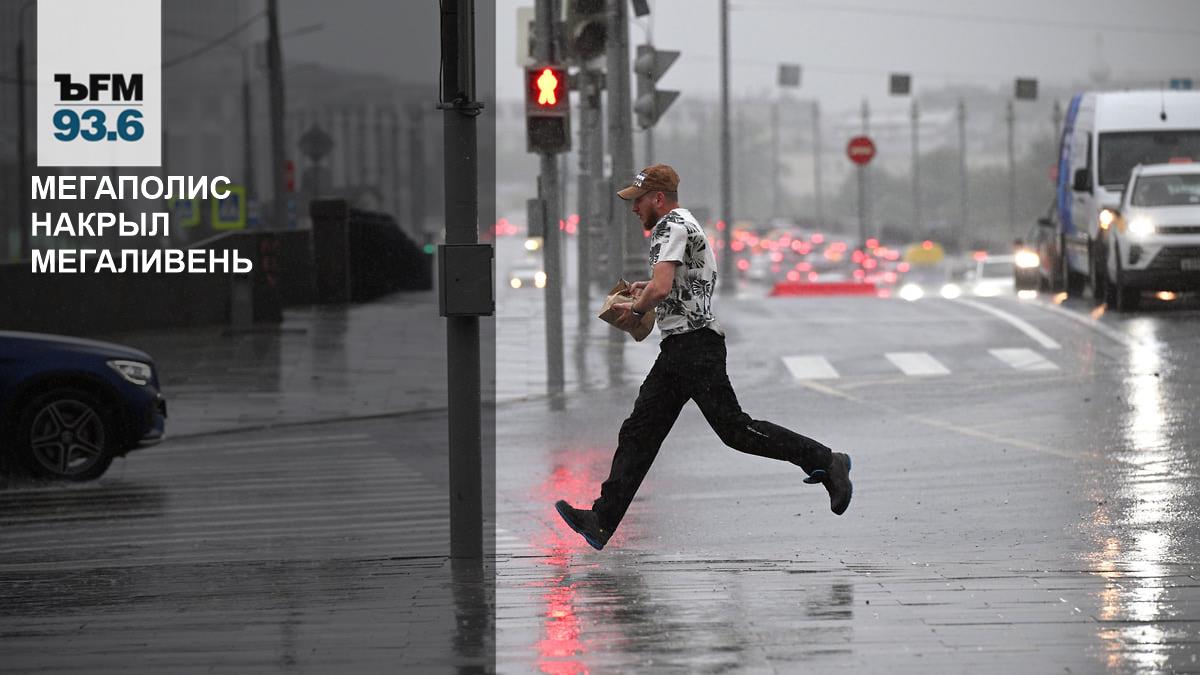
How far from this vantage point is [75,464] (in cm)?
1342

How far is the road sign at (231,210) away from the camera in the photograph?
15852 mm

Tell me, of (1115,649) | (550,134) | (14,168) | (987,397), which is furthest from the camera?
(550,134)

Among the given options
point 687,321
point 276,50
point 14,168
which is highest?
point 276,50

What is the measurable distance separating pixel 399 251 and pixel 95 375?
6799mm

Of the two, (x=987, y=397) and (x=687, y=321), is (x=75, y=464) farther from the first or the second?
(x=987, y=397)

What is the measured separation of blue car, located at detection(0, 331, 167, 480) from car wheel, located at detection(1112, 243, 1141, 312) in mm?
14798

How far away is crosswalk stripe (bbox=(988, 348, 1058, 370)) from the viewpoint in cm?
1936

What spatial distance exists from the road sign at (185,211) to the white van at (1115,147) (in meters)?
15.0

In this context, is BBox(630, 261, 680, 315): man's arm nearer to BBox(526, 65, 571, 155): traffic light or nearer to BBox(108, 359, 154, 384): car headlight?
BBox(108, 359, 154, 384): car headlight

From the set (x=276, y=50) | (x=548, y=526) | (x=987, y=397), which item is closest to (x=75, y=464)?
(x=548, y=526)

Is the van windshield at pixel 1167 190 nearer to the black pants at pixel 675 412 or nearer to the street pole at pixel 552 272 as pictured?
the street pole at pixel 552 272

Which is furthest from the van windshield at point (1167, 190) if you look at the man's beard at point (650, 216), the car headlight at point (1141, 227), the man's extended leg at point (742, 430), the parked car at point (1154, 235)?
the man's beard at point (650, 216)

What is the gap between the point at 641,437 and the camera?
344 inches

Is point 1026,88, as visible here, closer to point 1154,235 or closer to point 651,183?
point 1154,235
